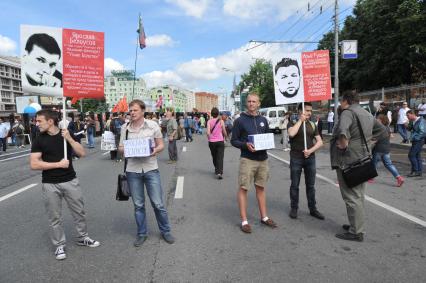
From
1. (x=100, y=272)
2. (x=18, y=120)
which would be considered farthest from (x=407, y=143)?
(x=18, y=120)

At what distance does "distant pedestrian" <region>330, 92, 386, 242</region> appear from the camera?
4.49m

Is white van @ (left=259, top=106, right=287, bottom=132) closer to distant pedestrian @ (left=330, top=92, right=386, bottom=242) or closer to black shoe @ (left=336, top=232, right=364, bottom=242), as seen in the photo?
distant pedestrian @ (left=330, top=92, right=386, bottom=242)

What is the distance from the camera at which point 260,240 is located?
4594mm

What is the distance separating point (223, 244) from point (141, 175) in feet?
4.36

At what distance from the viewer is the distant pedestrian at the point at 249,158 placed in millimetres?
4973

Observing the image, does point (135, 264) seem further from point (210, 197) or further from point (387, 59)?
point (387, 59)

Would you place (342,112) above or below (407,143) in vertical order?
above

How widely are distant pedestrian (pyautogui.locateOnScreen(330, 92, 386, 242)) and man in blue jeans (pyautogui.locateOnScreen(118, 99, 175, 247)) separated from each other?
2259 millimetres

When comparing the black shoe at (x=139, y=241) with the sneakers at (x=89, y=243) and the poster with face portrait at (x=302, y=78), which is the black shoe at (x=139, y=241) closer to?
the sneakers at (x=89, y=243)

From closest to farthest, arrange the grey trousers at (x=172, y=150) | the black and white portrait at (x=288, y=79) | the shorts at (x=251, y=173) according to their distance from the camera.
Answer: the shorts at (x=251, y=173), the black and white portrait at (x=288, y=79), the grey trousers at (x=172, y=150)

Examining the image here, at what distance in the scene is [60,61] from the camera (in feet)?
18.3

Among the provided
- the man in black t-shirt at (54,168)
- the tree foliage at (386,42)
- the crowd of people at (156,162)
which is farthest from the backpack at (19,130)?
the tree foliage at (386,42)

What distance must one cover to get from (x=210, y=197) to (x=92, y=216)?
230 cm

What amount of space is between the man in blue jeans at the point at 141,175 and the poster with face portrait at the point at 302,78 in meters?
2.83
